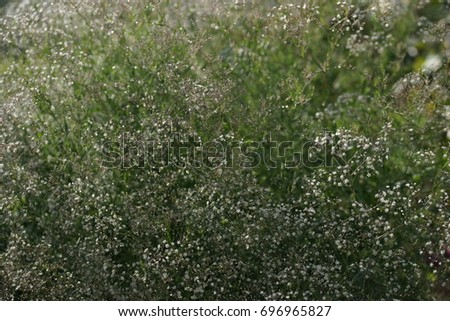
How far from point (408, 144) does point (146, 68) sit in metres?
1.49

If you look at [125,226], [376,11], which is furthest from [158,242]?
[376,11]

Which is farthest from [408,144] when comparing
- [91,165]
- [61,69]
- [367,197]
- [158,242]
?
[61,69]

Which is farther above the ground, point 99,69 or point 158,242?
point 99,69

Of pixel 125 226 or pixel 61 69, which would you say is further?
pixel 61 69

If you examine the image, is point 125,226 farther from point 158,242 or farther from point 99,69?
point 99,69

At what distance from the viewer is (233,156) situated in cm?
441

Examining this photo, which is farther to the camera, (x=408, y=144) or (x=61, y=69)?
(x=61, y=69)

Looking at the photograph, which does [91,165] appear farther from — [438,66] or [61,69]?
[438,66]

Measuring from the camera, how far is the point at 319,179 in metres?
4.39

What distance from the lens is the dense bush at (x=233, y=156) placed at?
14.1 feet

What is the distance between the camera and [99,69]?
469 cm

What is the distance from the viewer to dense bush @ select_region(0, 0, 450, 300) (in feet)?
14.1

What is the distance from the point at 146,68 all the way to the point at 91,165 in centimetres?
62

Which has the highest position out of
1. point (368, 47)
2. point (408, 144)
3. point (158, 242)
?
point (368, 47)
